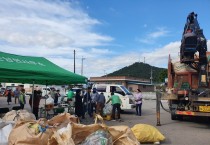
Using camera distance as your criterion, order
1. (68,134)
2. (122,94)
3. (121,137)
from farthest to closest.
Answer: (122,94) → (121,137) → (68,134)

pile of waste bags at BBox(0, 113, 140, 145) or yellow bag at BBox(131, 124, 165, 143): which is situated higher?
pile of waste bags at BBox(0, 113, 140, 145)

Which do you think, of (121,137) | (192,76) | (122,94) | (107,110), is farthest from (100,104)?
(121,137)

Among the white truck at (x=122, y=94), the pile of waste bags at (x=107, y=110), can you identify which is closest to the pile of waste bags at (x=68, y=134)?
the pile of waste bags at (x=107, y=110)

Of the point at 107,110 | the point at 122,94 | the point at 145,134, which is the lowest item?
the point at 145,134

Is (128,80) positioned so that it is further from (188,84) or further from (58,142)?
(58,142)

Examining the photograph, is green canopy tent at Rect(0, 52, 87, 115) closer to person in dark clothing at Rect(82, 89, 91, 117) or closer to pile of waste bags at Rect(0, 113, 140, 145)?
pile of waste bags at Rect(0, 113, 140, 145)

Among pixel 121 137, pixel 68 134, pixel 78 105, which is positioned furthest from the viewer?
pixel 78 105

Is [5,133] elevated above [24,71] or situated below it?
below

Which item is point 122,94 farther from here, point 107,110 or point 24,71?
point 24,71

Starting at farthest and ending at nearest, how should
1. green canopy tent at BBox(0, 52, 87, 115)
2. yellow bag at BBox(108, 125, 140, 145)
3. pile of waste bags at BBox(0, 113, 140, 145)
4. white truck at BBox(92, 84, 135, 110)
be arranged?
white truck at BBox(92, 84, 135, 110) → green canopy tent at BBox(0, 52, 87, 115) → yellow bag at BBox(108, 125, 140, 145) → pile of waste bags at BBox(0, 113, 140, 145)

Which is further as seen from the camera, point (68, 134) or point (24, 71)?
point (24, 71)

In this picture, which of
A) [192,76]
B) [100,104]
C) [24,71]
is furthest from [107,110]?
[24,71]

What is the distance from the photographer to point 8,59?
1085 cm

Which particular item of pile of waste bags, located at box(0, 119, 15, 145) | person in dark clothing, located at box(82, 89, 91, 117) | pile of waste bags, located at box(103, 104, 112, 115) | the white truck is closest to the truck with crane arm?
pile of waste bags, located at box(103, 104, 112, 115)
